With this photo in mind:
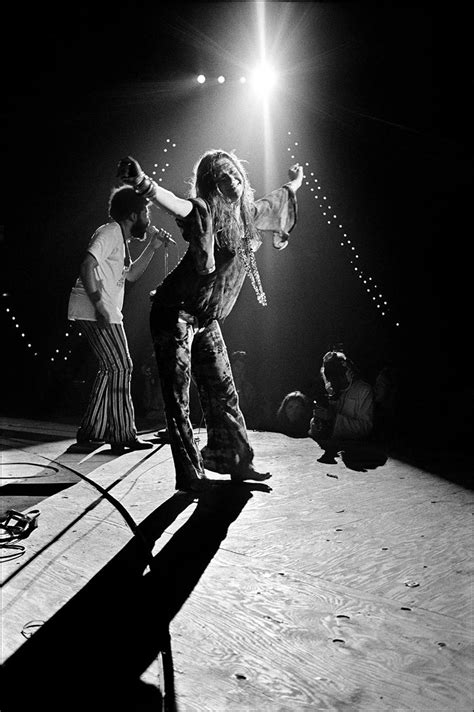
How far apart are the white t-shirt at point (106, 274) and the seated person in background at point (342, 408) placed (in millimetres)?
1850

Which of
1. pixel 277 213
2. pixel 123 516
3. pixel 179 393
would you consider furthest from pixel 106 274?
pixel 123 516

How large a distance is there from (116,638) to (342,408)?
3.61 metres

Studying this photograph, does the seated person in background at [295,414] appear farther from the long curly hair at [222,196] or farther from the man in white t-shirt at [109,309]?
the long curly hair at [222,196]

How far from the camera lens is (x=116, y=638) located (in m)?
1.52

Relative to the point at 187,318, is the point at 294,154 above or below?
above

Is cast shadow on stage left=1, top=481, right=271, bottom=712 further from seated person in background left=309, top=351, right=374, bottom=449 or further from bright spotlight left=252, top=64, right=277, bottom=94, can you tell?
bright spotlight left=252, top=64, right=277, bottom=94

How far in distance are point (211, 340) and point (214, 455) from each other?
65 cm

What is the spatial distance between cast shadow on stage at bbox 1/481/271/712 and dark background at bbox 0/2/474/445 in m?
3.22

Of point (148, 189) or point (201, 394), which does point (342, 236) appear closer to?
point (201, 394)

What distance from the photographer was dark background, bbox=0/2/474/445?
19.2 feet

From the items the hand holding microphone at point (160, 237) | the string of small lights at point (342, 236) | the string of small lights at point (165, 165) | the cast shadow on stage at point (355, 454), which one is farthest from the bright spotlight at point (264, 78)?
the cast shadow on stage at point (355, 454)

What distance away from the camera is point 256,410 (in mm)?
6602

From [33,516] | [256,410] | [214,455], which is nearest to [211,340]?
[214,455]

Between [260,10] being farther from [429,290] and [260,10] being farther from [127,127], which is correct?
[429,290]
